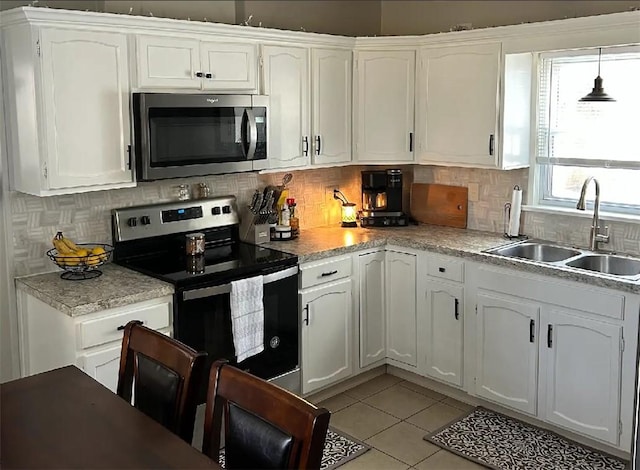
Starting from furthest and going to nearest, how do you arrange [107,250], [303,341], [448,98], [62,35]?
1. [448,98]
2. [303,341]
3. [107,250]
4. [62,35]

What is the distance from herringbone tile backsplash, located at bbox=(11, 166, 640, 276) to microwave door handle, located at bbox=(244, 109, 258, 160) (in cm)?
37

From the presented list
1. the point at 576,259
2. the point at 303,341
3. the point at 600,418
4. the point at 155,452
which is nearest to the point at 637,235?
the point at 576,259

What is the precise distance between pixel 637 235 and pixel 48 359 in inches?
120

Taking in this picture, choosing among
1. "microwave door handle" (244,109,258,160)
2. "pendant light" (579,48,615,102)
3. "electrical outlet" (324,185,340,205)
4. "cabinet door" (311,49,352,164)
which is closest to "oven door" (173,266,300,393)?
"microwave door handle" (244,109,258,160)

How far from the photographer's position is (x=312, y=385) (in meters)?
4.05

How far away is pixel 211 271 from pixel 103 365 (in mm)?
697

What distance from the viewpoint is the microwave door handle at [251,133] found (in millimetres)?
3822

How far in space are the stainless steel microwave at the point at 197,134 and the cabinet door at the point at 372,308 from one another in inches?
35.2

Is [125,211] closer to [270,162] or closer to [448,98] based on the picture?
[270,162]

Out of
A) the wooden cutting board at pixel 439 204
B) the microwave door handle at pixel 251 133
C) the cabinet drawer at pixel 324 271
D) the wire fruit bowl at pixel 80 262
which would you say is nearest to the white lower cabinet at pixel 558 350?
the cabinet drawer at pixel 324 271

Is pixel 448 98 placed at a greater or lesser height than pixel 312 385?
greater

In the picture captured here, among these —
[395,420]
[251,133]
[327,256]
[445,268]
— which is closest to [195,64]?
[251,133]

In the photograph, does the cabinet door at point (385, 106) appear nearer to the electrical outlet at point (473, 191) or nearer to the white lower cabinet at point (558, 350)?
the electrical outlet at point (473, 191)

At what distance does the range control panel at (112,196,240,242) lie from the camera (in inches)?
146
